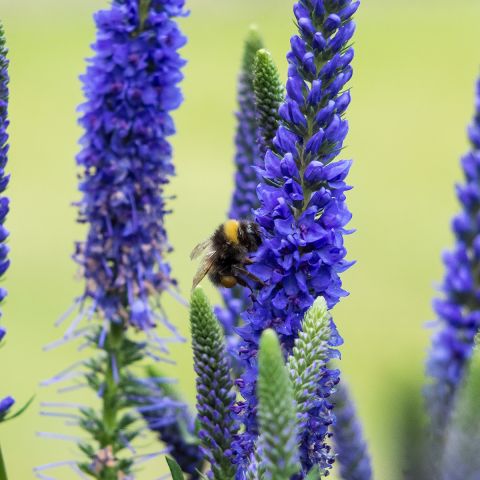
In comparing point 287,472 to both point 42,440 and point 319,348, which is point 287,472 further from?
point 42,440

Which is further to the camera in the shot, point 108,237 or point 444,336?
point 108,237

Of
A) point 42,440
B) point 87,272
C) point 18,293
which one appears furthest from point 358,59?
point 87,272

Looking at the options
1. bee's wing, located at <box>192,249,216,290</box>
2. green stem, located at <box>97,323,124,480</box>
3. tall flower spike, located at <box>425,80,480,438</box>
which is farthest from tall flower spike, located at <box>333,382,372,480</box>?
green stem, located at <box>97,323,124,480</box>

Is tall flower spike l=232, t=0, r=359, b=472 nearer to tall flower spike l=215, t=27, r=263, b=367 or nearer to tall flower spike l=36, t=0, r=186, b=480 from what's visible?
tall flower spike l=36, t=0, r=186, b=480

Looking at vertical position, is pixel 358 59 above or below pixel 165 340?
above

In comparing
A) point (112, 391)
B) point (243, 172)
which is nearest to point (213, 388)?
point (112, 391)

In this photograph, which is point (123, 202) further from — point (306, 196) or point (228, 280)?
point (306, 196)
